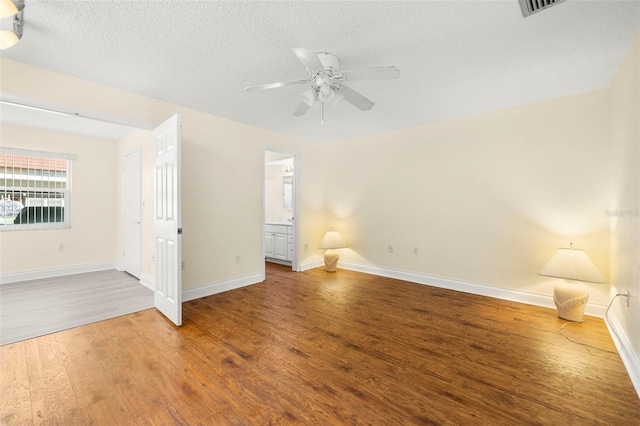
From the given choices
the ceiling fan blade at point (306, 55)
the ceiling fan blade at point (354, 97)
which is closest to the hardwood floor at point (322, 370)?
the ceiling fan blade at point (354, 97)

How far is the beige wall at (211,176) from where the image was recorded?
287cm

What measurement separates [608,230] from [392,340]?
2702mm

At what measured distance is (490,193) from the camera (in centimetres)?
368

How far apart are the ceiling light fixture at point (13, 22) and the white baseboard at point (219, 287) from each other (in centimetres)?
275

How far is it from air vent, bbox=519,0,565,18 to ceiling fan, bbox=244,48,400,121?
2.67ft

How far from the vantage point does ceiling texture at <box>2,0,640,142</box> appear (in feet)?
5.80

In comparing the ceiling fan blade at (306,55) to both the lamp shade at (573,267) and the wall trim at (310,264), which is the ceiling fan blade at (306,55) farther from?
the wall trim at (310,264)

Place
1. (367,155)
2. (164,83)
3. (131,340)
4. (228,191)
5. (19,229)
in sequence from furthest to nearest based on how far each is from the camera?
(367,155) < (19,229) < (228,191) < (164,83) < (131,340)

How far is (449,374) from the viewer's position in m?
1.97

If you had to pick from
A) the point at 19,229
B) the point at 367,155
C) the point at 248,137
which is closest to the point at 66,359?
the point at 248,137

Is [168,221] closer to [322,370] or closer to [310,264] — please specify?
[322,370]

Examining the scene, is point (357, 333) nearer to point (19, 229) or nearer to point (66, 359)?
point (66, 359)

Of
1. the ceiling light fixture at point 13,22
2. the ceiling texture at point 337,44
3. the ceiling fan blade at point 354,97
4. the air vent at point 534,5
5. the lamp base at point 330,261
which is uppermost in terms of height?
the ceiling texture at point 337,44

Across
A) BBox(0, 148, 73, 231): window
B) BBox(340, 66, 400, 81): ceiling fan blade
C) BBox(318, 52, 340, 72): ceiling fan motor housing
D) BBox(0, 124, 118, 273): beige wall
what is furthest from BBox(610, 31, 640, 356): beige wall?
BBox(0, 148, 73, 231): window
